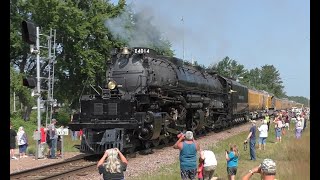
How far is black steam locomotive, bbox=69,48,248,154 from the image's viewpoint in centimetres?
1523

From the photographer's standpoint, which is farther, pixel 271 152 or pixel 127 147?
pixel 271 152

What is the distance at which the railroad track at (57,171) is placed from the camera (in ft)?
40.7

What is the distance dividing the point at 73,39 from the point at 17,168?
27.7 meters

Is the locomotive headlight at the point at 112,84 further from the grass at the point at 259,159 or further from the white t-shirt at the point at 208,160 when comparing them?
the white t-shirt at the point at 208,160

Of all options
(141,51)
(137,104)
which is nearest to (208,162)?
(137,104)

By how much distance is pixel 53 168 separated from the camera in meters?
14.0

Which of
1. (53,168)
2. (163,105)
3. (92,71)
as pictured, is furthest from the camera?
(92,71)

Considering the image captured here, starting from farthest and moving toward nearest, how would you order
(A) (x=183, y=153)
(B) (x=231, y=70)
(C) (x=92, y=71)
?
(B) (x=231, y=70) → (C) (x=92, y=71) → (A) (x=183, y=153)

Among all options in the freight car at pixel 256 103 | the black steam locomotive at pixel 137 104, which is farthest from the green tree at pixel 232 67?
the black steam locomotive at pixel 137 104

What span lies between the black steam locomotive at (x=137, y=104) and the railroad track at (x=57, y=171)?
746 millimetres

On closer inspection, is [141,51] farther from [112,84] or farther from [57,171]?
[57,171]

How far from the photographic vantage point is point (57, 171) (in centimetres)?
1352
